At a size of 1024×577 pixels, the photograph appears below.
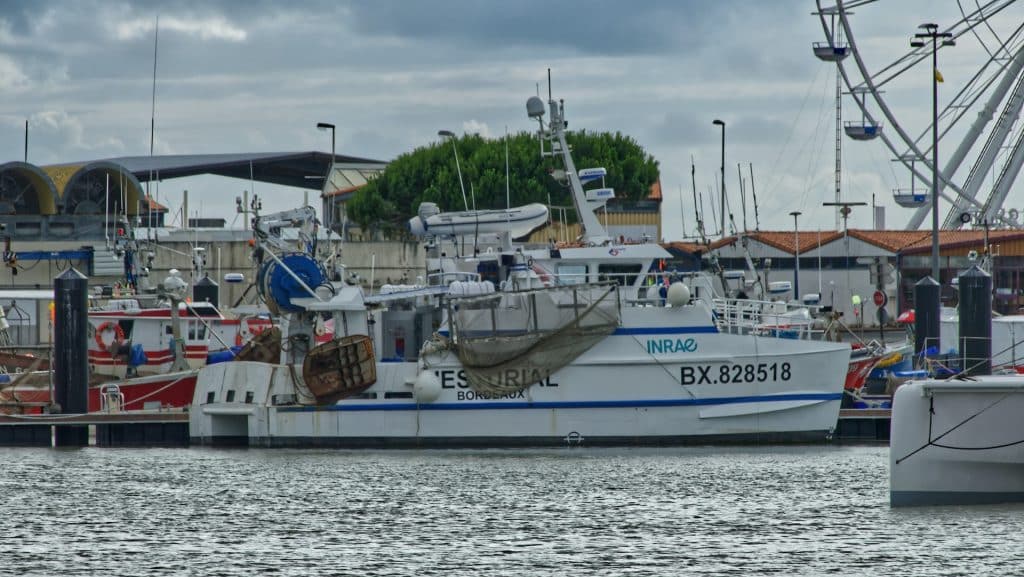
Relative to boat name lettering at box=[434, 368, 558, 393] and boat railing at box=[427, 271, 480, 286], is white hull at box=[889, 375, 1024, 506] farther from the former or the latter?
boat railing at box=[427, 271, 480, 286]

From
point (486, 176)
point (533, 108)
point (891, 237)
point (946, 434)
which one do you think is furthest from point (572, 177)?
point (486, 176)

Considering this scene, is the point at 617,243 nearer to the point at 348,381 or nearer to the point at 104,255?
the point at 348,381

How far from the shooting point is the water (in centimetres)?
2444

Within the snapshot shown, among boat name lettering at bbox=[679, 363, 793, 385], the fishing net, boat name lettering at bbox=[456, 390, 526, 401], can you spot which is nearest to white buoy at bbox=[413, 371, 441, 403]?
boat name lettering at bbox=[456, 390, 526, 401]

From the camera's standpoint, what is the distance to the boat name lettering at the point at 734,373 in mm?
36812

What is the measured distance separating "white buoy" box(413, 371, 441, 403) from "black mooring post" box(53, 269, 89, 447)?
788 cm

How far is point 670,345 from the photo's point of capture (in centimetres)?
3669

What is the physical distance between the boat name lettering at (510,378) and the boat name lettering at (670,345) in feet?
7.18

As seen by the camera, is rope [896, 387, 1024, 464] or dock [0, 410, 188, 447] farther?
dock [0, 410, 188, 447]

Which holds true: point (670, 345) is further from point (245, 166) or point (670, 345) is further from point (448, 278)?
point (245, 166)

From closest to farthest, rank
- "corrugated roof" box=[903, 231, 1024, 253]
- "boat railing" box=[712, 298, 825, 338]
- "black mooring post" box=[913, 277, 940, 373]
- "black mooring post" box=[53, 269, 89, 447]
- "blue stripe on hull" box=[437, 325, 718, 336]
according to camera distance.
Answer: "blue stripe on hull" box=[437, 325, 718, 336] < "boat railing" box=[712, 298, 825, 338] < "black mooring post" box=[53, 269, 89, 447] < "black mooring post" box=[913, 277, 940, 373] < "corrugated roof" box=[903, 231, 1024, 253]

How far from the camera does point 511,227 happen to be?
40688mm

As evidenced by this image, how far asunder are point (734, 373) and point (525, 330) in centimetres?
444

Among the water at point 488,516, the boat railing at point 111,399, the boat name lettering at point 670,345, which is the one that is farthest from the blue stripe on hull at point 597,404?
the boat railing at point 111,399
